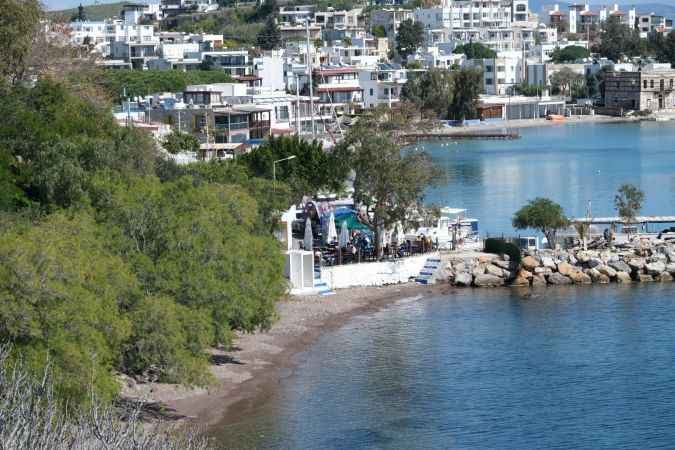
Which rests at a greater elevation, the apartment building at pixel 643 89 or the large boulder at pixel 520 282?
the apartment building at pixel 643 89

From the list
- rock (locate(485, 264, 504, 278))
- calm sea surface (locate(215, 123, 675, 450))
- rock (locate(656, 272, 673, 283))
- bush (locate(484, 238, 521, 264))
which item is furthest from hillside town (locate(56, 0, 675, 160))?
calm sea surface (locate(215, 123, 675, 450))

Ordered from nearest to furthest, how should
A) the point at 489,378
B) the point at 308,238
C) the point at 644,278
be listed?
the point at 489,378, the point at 308,238, the point at 644,278

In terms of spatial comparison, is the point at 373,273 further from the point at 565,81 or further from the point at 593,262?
the point at 565,81

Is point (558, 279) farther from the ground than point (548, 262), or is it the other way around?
point (548, 262)

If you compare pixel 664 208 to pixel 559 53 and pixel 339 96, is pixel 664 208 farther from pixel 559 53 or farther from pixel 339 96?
pixel 559 53

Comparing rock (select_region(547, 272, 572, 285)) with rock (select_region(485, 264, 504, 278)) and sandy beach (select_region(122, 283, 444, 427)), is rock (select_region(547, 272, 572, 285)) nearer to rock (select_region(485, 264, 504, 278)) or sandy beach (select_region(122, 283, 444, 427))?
rock (select_region(485, 264, 504, 278))

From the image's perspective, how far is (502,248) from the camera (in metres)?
28.5

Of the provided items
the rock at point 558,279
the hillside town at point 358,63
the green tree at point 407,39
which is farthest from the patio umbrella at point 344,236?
the green tree at point 407,39

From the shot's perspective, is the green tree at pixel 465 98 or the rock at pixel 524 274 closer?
the rock at pixel 524 274

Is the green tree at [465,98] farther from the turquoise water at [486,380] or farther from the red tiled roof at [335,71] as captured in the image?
the turquoise water at [486,380]

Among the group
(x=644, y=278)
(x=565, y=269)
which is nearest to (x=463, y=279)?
(x=565, y=269)

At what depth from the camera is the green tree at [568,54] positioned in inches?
3895

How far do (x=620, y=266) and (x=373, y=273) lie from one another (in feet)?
16.8

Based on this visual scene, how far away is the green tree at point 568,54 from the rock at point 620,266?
71878 millimetres
